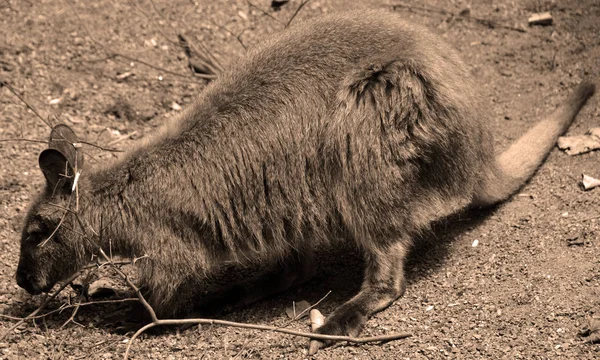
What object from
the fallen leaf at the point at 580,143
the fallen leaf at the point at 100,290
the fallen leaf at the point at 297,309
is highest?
the fallen leaf at the point at 580,143

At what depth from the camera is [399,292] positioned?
4543mm

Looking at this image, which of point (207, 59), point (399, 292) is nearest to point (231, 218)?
point (399, 292)

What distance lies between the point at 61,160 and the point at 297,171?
123 cm

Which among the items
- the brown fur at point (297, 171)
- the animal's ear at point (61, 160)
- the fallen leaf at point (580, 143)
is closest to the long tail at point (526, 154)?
the fallen leaf at point (580, 143)

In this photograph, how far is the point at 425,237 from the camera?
5133 mm

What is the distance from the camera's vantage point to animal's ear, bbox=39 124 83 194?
14.1ft

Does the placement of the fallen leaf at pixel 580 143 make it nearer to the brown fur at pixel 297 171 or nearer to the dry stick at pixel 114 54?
Answer: the brown fur at pixel 297 171

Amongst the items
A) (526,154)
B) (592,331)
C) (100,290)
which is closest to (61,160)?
(100,290)

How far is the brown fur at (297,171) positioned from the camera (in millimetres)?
4348

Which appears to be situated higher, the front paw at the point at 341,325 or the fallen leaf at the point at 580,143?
the fallen leaf at the point at 580,143

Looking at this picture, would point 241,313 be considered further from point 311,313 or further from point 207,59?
point 207,59

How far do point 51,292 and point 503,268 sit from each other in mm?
2636

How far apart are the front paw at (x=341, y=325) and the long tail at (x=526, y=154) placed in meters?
1.13

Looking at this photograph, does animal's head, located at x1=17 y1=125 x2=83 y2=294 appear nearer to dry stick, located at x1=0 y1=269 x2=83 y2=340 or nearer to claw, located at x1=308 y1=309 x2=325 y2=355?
dry stick, located at x1=0 y1=269 x2=83 y2=340
